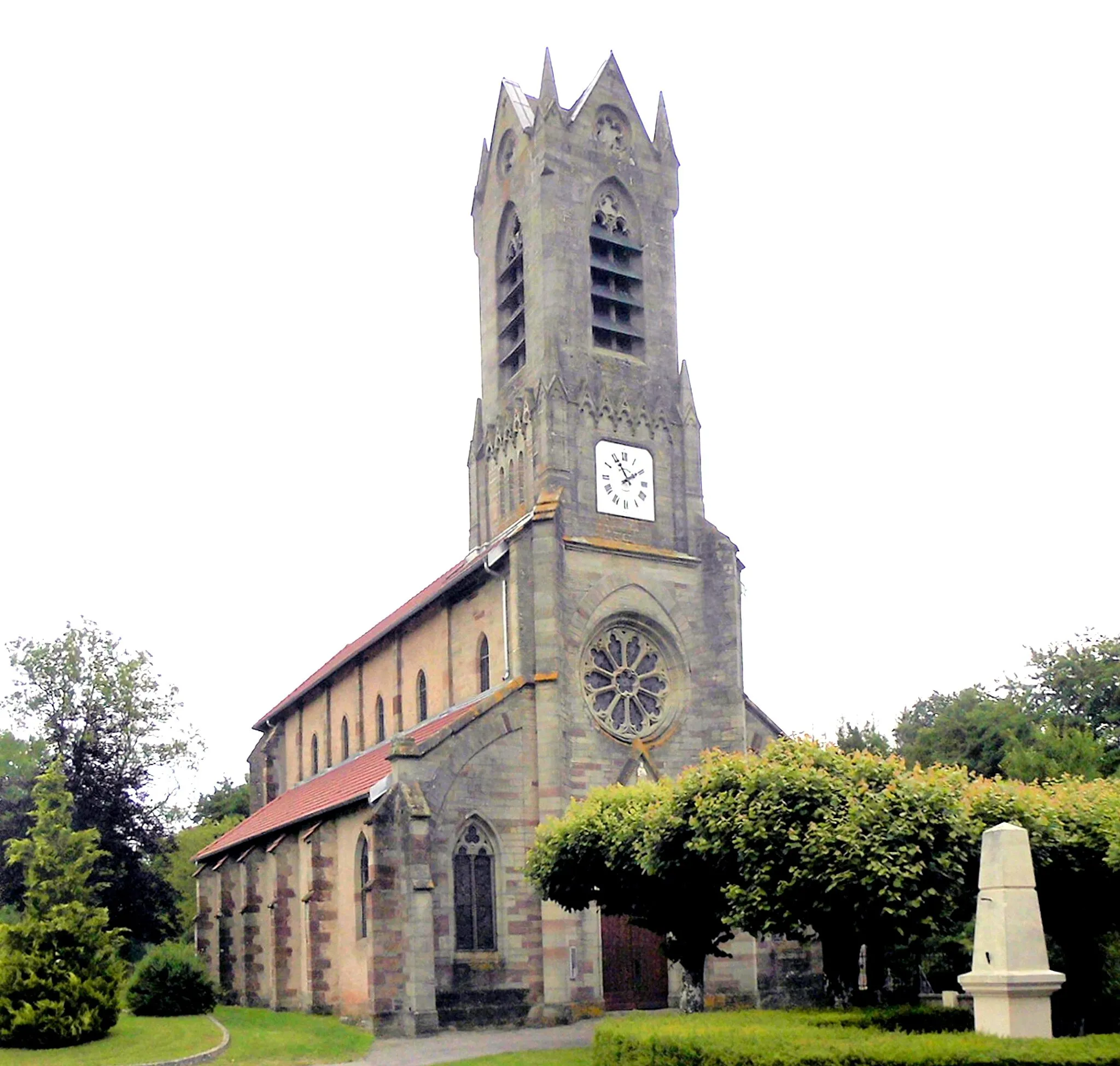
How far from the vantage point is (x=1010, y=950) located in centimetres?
1847

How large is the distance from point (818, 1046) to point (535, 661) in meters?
17.6

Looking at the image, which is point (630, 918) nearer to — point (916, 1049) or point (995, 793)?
point (995, 793)

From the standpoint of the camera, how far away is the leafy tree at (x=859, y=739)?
53.2 metres

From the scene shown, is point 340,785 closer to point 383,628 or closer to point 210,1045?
point 383,628

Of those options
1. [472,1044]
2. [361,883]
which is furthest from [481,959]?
[361,883]

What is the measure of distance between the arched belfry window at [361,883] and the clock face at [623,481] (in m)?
11.0

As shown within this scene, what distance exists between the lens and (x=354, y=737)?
46562 millimetres

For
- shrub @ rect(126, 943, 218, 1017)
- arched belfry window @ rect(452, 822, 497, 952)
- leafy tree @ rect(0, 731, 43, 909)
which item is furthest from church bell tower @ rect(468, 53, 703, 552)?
leafy tree @ rect(0, 731, 43, 909)

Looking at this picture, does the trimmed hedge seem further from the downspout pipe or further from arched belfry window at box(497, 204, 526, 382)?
arched belfry window at box(497, 204, 526, 382)

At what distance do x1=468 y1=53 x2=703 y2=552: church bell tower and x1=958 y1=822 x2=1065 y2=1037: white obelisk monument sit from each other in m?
18.1

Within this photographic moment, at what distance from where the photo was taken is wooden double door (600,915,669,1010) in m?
32.8

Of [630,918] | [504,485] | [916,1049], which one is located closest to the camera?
[916,1049]

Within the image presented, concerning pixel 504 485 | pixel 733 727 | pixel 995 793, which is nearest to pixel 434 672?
pixel 504 485

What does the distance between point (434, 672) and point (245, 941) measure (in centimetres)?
1080
